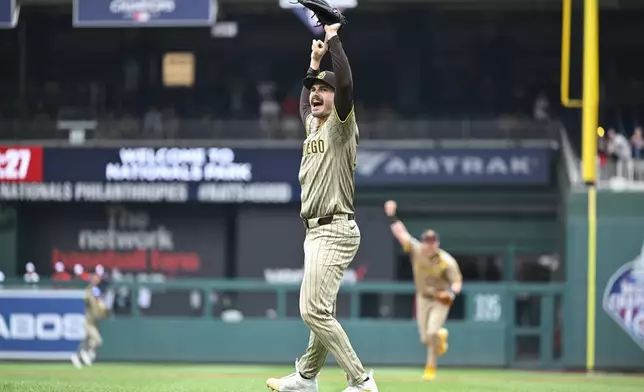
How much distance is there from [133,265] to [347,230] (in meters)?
19.0

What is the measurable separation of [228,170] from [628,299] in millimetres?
8452

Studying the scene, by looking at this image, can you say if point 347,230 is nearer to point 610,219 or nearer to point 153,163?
point 610,219

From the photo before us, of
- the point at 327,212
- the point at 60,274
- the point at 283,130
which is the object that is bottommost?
the point at 60,274

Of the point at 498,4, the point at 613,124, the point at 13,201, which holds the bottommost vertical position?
the point at 13,201

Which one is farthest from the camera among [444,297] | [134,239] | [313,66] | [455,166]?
[134,239]

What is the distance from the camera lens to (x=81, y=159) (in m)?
24.9

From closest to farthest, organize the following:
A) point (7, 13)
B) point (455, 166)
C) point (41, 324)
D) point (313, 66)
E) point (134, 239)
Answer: point (313, 66)
point (41, 324)
point (7, 13)
point (455, 166)
point (134, 239)

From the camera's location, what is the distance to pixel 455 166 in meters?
24.5

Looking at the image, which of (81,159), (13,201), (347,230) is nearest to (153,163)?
(81,159)

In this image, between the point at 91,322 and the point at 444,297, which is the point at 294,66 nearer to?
the point at 91,322

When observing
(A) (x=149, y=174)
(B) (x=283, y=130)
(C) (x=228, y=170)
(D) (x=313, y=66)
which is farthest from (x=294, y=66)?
Answer: (D) (x=313, y=66)

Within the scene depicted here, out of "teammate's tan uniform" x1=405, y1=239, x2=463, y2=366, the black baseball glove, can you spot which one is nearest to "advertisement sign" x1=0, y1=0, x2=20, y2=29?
"teammate's tan uniform" x1=405, y1=239, x2=463, y2=366

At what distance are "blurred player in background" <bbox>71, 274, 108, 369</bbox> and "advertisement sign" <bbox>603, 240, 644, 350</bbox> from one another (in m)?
8.05

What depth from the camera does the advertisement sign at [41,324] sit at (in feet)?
63.3
